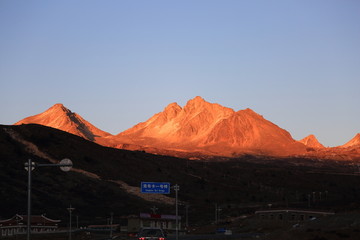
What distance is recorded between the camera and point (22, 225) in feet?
465

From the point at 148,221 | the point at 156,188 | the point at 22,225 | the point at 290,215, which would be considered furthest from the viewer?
the point at 290,215

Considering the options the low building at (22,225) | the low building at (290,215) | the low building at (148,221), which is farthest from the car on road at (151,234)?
the low building at (290,215)

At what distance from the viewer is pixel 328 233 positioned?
66688 mm

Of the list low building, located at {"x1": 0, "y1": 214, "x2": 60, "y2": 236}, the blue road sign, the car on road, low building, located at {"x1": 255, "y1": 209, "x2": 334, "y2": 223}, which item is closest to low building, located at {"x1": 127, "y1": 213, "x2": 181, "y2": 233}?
low building, located at {"x1": 0, "y1": 214, "x2": 60, "y2": 236}

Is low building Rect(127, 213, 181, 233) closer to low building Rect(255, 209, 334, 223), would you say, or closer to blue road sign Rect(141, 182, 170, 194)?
low building Rect(255, 209, 334, 223)

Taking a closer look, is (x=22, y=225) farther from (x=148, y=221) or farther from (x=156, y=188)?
(x=156, y=188)

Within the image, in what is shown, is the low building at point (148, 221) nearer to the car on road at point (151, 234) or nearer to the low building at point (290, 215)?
the low building at point (290, 215)

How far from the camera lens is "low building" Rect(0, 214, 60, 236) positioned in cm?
13875

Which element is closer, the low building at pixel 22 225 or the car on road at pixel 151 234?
the car on road at pixel 151 234

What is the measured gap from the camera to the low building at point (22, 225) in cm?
13875

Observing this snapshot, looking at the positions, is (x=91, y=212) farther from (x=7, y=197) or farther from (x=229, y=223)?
(x=229, y=223)

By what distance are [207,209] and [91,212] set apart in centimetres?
3401

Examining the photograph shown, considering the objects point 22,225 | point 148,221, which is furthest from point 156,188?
point 22,225

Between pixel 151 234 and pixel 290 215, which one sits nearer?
pixel 151 234
